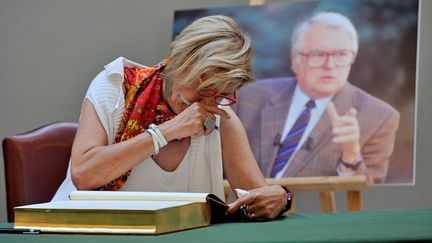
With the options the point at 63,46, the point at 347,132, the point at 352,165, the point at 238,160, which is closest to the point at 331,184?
the point at 352,165

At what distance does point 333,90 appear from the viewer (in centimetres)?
308

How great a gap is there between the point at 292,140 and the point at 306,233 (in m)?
2.12

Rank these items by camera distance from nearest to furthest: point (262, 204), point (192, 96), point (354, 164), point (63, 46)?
point (262, 204), point (192, 96), point (354, 164), point (63, 46)

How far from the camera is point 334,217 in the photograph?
4.13ft

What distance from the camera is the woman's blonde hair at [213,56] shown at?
1.68 meters

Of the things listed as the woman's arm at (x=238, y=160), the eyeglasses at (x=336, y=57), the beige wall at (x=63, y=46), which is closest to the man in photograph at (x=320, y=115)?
the eyeglasses at (x=336, y=57)

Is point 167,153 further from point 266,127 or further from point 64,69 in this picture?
point 64,69

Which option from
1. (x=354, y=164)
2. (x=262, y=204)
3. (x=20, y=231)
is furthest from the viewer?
(x=354, y=164)

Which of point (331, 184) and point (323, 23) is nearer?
point (331, 184)

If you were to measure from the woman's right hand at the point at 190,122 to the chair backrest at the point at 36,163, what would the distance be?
0.43 meters

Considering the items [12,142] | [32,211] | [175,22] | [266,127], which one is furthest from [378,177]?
[32,211]

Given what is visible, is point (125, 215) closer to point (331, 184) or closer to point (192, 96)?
point (192, 96)

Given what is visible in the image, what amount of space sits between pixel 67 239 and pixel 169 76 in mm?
861

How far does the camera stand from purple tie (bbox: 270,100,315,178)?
10.00 ft
